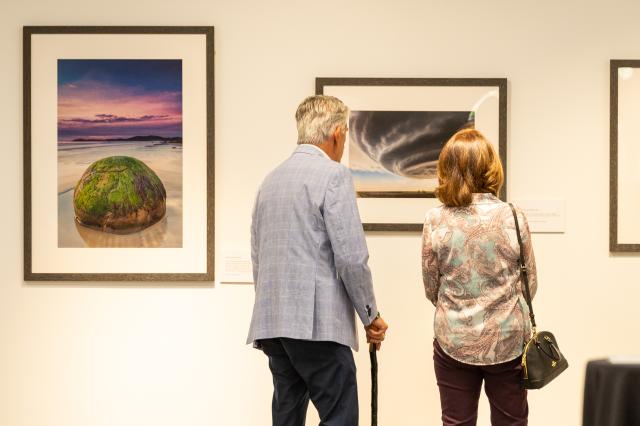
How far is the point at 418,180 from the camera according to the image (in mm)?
2998

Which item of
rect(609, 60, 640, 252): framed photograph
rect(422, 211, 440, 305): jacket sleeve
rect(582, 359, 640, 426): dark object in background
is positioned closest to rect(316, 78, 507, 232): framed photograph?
rect(609, 60, 640, 252): framed photograph

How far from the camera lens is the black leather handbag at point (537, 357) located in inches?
82.0

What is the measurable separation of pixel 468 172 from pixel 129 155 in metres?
1.56

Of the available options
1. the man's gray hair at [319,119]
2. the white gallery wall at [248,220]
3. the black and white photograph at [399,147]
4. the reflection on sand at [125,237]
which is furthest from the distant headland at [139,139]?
the man's gray hair at [319,119]

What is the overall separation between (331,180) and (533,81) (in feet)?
4.30

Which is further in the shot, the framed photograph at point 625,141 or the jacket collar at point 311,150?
the framed photograph at point 625,141

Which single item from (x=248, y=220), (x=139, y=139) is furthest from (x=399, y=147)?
(x=139, y=139)

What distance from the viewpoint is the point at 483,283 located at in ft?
6.91

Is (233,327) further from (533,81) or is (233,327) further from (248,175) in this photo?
(533,81)

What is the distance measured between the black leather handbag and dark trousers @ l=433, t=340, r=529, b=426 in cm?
4

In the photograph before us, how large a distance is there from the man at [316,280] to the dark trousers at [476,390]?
0.29 m

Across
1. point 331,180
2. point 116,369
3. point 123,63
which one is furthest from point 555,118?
point 116,369

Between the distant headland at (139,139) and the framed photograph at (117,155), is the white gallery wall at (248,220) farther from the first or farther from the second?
the distant headland at (139,139)

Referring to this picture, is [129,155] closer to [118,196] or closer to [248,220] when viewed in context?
[118,196]
